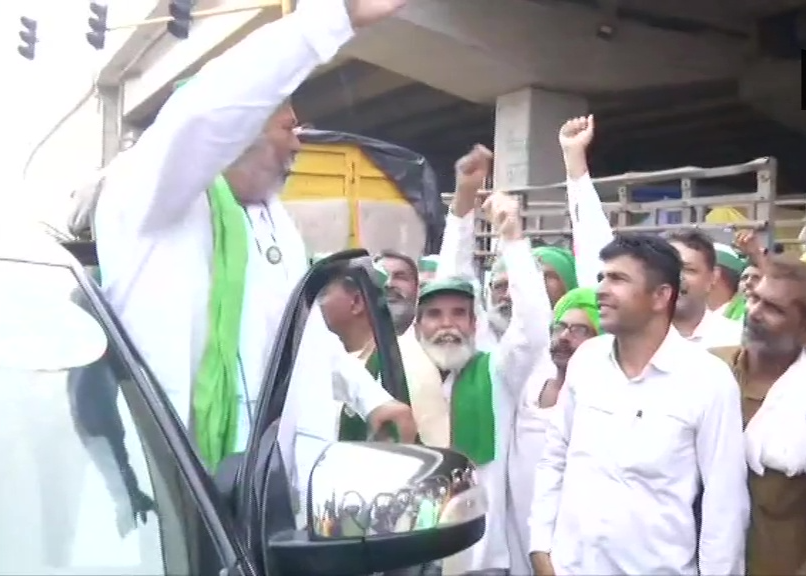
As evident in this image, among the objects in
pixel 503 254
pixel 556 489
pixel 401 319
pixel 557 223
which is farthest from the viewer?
pixel 557 223

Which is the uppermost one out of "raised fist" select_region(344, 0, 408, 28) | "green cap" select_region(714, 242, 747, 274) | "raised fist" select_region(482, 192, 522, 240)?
"raised fist" select_region(344, 0, 408, 28)

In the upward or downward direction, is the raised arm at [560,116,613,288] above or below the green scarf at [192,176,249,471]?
above

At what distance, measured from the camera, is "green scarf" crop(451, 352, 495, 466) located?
14.3 feet

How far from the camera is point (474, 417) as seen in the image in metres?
4.36

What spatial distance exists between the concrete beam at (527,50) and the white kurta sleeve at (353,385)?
9976mm

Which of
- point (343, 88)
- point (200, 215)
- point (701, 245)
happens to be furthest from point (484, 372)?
point (343, 88)

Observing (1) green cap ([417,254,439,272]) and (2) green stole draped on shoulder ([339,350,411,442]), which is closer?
(2) green stole draped on shoulder ([339,350,411,442])

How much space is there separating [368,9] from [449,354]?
253 centimetres

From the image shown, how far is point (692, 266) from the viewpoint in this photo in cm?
471

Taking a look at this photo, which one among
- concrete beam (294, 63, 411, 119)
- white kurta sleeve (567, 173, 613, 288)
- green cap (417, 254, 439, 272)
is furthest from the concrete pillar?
white kurta sleeve (567, 173, 613, 288)

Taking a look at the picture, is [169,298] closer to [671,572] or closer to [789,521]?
[671,572]

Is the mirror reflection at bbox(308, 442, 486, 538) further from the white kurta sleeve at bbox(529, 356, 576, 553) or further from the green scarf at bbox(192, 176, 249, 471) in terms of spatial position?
the white kurta sleeve at bbox(529, 356, 576, 553)

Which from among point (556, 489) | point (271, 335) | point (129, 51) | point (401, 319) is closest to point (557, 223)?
point (401, 319)

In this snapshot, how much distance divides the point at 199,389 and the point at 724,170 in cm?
483
